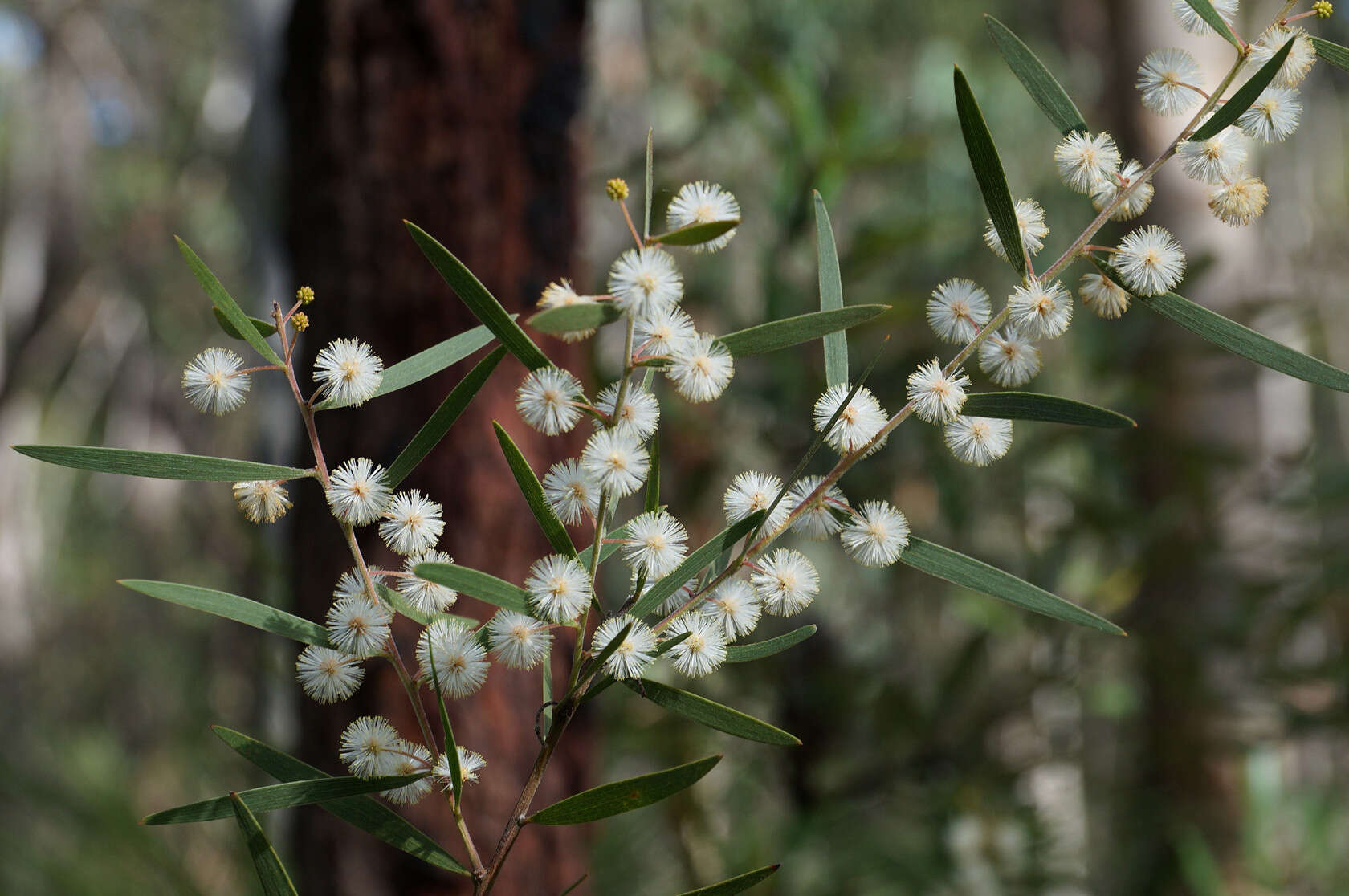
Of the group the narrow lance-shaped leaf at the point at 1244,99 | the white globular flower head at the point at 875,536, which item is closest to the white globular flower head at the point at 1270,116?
the narrow lance-shaped leaf at the point at 1244,99

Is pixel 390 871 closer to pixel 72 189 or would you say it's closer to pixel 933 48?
pixel 933 48

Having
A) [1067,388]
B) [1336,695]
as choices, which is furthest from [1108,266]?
[1067,388]

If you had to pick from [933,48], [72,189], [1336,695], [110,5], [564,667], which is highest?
[110,5]

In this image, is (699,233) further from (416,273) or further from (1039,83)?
(416,273)

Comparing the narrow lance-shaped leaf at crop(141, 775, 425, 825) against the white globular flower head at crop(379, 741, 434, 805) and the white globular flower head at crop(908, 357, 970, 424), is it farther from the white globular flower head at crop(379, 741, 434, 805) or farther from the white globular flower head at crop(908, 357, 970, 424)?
the white globular flower head at crop(908, 357, 970, 424)

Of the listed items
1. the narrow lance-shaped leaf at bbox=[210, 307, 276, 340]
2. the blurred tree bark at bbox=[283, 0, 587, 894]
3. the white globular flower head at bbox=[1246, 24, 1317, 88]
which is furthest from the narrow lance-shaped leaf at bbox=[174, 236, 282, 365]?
the blurred tree bark at bbox=[283, 0, 587, 894]

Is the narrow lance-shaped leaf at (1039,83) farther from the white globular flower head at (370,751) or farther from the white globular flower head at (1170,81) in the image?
the white globular flower head at (370,751)
